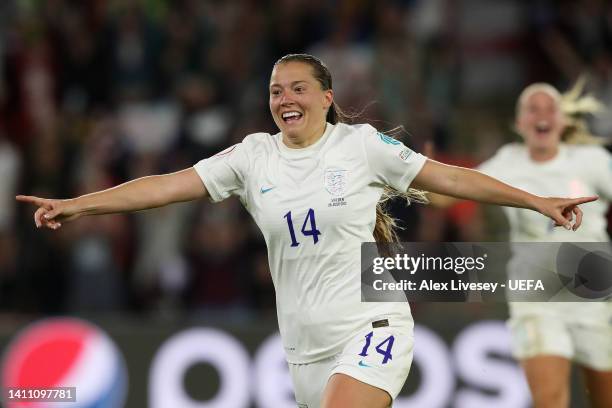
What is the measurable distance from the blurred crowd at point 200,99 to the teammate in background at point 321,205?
4304 millimetres

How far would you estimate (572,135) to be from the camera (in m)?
8.17

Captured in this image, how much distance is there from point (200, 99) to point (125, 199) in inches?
248

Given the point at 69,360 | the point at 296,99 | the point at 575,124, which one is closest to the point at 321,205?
the point at 296,99

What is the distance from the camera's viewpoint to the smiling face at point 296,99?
19.1 feet

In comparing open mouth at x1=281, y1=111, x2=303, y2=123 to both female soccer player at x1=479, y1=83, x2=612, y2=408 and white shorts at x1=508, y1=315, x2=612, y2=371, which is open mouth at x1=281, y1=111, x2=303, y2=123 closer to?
female soccer player at x1=479, y1=83, x2=612, y2=408

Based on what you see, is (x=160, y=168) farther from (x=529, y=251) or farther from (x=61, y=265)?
(x=529, y=251)

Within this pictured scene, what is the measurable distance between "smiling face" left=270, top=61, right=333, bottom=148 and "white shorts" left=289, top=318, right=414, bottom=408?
38.7 inches

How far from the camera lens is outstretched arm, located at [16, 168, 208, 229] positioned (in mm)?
5562

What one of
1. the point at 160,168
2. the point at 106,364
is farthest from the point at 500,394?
the point at 160,168

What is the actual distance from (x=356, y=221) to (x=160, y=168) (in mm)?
6053

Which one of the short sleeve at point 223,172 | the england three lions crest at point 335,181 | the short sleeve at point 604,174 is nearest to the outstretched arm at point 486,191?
Result: the england three lions crest at point 335,181

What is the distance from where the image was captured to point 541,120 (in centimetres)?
782

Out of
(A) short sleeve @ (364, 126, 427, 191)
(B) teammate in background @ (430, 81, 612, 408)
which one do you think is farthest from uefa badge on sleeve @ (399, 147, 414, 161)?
(B) teammate in background @ (430, 81, 612, 408)

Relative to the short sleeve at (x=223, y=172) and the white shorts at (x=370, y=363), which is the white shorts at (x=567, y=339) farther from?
the short sleeve at (x=223, y=172)
